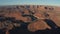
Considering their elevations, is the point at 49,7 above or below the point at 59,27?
above

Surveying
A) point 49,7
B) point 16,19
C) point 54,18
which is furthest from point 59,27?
point 16,19

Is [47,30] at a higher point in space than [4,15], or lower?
lower

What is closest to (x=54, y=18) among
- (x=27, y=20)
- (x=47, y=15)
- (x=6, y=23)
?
(x=47, y=15)

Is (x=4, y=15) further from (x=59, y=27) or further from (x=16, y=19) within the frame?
(x=59, y=27)

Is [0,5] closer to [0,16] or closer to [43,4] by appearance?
[0,16]
